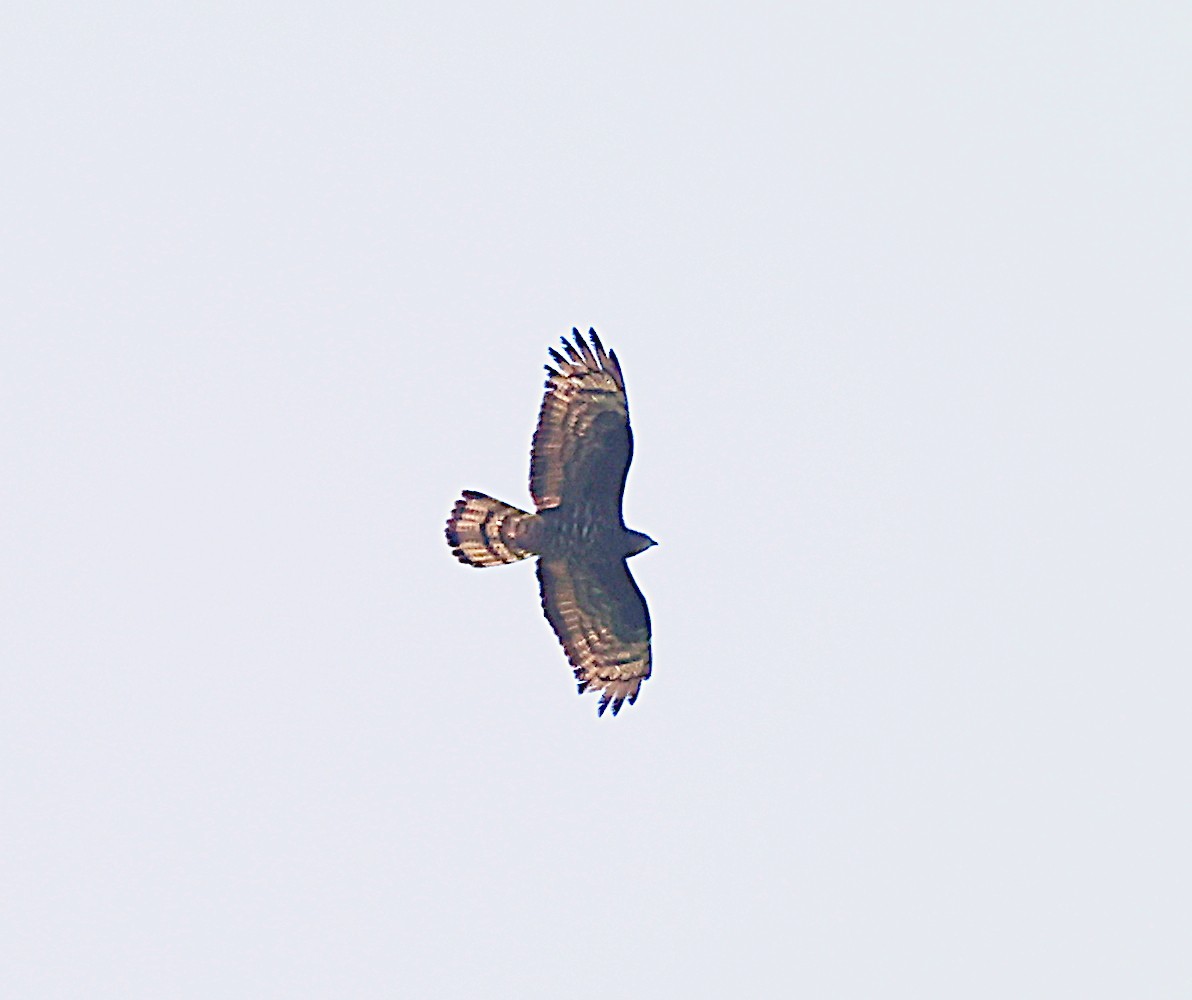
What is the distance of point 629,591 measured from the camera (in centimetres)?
2883

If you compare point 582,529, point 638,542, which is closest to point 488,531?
point 582,529

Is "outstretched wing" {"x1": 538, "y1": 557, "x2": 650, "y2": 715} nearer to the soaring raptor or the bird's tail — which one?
the soaring raptor

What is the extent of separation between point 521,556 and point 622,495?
4.76 ft

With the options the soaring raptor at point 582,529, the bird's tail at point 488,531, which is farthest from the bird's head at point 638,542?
the bird's tail at point 488,531

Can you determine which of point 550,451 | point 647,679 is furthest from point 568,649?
point 550,451

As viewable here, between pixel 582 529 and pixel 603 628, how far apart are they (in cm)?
156

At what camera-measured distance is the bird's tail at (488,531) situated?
92.1 feet

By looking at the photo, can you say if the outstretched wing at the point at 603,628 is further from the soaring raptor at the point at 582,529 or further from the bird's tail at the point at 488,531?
the bird's tail at the point at 488,531

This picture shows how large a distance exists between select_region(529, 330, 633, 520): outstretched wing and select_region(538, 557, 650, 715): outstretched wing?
52.9 inches

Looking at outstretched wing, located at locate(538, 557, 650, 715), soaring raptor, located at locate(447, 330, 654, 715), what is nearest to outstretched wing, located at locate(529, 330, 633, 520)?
soaring raptor, located at locate(447, 330, 654, 715)

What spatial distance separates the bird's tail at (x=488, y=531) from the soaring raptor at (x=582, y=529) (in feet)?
0.04

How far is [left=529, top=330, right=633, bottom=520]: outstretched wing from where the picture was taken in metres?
27.5

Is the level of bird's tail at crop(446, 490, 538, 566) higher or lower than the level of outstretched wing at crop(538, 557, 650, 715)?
higher

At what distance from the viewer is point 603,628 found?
95.1 feet
